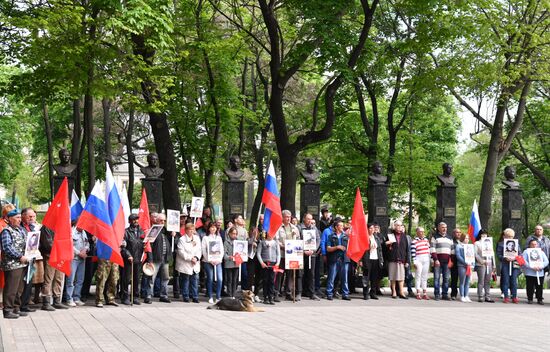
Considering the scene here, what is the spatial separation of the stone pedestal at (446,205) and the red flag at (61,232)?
40.7 ft

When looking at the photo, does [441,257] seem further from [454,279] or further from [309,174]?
[309,174]

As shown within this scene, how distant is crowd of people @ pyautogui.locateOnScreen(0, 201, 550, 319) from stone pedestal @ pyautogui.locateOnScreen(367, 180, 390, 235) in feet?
4.44

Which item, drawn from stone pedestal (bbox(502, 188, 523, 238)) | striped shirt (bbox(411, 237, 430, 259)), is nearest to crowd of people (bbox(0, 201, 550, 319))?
striped shirt (bbox(411, 237, 430, 259))

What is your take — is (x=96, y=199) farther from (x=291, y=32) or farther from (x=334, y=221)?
(x=291, y=32)

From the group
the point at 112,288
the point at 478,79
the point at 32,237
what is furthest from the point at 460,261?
the point at 32,237

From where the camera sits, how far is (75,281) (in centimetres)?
1755

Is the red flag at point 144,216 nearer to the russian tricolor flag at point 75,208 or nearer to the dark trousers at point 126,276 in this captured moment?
the dark trousers at point 126,276

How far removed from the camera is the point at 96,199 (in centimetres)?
1702

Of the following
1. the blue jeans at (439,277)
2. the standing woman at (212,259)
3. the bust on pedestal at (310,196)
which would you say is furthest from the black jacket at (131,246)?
the blue jeans at (439,277)

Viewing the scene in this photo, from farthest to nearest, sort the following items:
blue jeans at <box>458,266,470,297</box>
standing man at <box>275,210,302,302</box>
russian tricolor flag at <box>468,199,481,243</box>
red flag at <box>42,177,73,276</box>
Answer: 1. russian tricolor flag at <box>468,199,481,243</box>
2. blue jeans at <box>458,266,470,297</box>
3. standing man at <box>275,210,302,302</box>
4. red flag at <box>42,177,73,276</box>

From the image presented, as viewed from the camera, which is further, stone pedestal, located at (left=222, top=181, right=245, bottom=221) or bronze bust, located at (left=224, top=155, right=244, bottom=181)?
bronze bust, located at (left=224, top=155, right=244, bottom=181)

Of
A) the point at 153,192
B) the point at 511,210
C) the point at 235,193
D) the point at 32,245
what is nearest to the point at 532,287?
the point at 511,210

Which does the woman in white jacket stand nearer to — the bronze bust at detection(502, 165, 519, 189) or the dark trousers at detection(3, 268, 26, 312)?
the dark trousers at detection(3, 268, 26, 312)

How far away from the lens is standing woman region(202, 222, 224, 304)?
1881 cm
